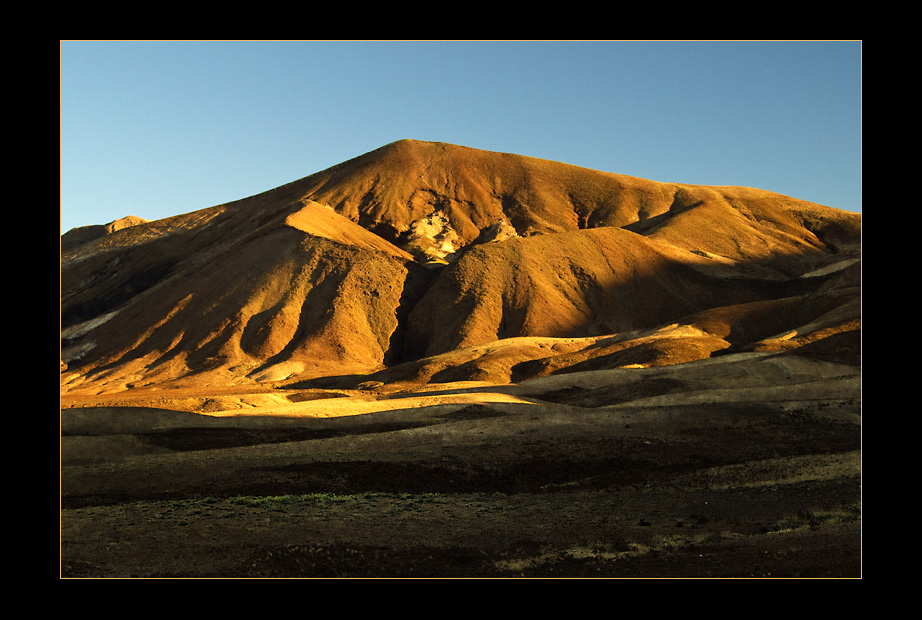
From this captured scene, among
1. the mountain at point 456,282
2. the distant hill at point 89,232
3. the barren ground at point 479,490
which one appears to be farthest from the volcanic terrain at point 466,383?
the distant hill at point 89,232

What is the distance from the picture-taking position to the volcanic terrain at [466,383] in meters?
15.6

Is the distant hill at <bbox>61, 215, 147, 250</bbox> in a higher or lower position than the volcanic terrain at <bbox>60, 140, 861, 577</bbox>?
higher

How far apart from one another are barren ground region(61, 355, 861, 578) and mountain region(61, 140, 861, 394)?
60.0 feet

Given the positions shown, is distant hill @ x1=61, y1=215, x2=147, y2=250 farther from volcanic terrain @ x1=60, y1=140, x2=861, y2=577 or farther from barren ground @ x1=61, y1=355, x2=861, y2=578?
barren ground @ x1=61, y1=355, x2=861, y2=578

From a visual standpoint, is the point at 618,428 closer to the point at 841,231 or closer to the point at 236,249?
the point at 236,249

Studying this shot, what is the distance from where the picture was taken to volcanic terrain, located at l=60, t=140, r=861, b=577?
51.2 ft

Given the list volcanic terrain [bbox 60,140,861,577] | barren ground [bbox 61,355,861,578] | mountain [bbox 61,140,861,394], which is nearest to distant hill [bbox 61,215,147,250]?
volcanic terrain [bbox 60,140,861,577]

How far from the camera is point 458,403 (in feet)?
122

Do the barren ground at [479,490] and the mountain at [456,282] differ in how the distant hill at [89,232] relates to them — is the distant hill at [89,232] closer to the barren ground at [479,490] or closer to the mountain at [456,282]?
the mountain at [456,282]

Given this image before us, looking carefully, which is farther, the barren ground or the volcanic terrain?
the volcanic terrain

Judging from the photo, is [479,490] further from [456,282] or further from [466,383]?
[456,282]

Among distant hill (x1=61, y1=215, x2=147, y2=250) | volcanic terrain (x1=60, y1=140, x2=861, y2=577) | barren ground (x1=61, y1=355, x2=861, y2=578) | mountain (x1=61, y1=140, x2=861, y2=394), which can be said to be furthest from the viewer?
distant hill (x1=61, y1=215, x2=147, y2=250)

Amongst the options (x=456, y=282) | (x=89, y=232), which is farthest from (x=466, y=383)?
(x=89, y=232)

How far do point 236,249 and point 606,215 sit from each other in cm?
4720
